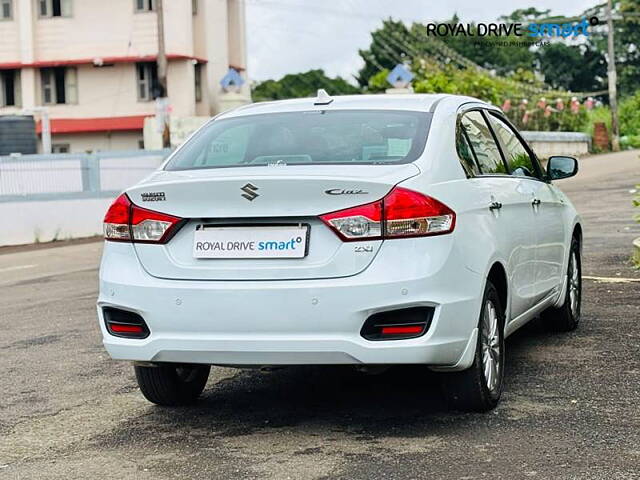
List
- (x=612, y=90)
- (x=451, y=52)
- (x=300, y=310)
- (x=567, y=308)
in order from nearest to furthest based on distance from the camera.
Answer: (x=300, y=310), (x=567, y=308), (x=612, y=90), (x=451, y=52)

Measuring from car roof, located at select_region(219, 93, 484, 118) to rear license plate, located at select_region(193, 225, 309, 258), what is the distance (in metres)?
1.29

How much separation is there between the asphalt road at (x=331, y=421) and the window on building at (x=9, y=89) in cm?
4156

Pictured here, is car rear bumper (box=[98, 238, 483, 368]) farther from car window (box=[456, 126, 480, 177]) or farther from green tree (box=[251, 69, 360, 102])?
green tree (box=[251, 69, 360, 102])

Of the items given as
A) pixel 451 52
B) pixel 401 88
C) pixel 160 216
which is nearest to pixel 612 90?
pixel 401 88

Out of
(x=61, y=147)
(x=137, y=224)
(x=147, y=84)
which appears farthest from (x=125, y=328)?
(x=61, y=147)

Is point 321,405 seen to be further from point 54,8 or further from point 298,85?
point 298,85

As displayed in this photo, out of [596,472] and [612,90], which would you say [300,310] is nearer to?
[596,472]

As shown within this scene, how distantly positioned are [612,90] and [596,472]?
160 feet

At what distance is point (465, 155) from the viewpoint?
673 centimetres

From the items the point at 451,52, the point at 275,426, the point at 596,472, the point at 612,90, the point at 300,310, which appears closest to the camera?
the point at 596,472

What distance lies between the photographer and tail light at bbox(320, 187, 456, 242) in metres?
5.76

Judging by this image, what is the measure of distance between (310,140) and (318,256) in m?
0.98

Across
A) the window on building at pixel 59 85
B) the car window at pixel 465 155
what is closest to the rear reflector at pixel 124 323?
the car window at pixel 465 155

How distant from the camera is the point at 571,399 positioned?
6730 mm
